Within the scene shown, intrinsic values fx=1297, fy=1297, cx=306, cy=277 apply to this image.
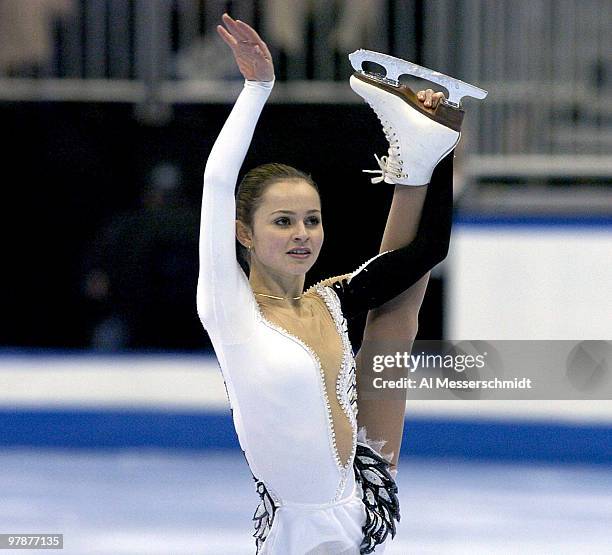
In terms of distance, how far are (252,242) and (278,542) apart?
0.56 meters

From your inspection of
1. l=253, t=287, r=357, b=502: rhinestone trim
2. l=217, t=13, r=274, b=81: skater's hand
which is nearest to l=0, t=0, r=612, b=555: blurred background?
l=253, t=287, r=357, b=502: rhinestone trim

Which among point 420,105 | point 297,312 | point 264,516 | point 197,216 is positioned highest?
point 197,216

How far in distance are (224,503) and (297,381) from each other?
2.25m

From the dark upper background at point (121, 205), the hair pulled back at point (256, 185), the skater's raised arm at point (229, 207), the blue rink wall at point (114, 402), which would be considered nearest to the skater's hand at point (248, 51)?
the skater's raised arm at point (229, 207)

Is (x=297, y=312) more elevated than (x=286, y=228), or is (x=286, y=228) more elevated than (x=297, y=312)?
(x=286, y=228)

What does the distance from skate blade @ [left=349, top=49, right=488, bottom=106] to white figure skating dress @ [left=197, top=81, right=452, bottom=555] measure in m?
0.20

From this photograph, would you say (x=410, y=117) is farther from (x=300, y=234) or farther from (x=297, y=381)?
(x=297, y=381)

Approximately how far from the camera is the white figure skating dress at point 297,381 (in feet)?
7.32

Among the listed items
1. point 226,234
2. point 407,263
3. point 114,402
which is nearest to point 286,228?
point 226,234

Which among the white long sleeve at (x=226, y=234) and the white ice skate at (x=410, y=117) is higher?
the white ice skate at (x=410, y=117)

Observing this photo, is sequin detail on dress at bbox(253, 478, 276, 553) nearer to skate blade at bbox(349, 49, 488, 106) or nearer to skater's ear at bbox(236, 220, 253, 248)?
skater's ear at bbox(236, 220, 253, 248)

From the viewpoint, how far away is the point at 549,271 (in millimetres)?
5457

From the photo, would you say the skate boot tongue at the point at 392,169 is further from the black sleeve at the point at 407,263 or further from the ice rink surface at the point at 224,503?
the ice rink surface at the point at 224,503

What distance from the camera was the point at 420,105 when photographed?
99.2 inches
